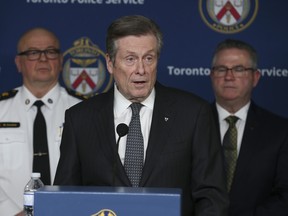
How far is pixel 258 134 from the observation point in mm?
3521

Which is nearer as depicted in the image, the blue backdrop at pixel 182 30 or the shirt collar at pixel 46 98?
the shirt collar at pixel 46 98

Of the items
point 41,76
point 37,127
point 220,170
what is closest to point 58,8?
point 41,76

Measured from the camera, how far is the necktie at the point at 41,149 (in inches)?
145

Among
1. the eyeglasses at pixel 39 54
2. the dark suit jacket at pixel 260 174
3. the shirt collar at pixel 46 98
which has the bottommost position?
the dark suit jacket at pixel 260 174

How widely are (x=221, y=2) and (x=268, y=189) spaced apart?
1.22 metres

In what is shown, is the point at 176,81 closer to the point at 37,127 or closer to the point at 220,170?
the point at 37,127

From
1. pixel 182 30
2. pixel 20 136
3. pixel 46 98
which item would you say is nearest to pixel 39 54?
pixel 46 98

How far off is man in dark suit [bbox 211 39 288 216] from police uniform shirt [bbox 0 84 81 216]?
0.86m

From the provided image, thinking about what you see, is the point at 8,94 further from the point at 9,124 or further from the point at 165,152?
the point at 165,152

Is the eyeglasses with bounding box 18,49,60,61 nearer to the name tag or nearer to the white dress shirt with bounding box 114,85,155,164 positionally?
the name tag

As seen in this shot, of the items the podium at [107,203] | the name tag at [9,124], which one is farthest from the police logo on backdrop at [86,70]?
the podium at [107,203]

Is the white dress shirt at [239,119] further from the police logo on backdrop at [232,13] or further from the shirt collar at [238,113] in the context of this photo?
the police logo on backdrop at [232,13]

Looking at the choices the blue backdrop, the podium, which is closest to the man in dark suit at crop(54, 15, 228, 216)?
the podium

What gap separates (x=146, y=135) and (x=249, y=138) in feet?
3.63
